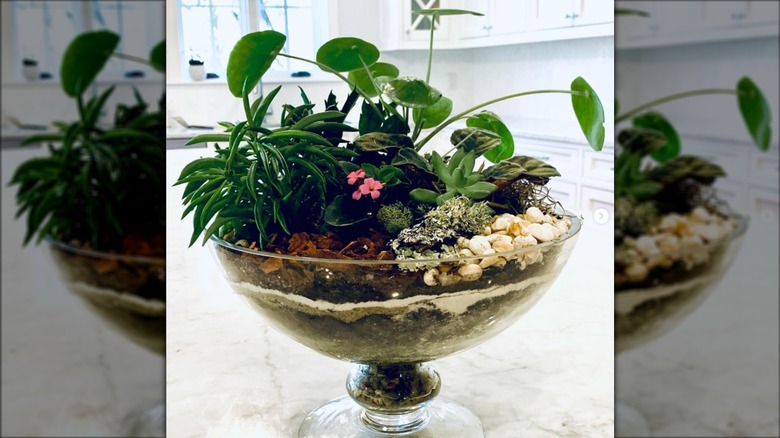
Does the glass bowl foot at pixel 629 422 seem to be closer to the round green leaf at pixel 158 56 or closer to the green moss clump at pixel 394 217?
the green moss clump at pixel 394 217

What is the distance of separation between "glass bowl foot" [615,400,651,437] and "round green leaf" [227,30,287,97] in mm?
363

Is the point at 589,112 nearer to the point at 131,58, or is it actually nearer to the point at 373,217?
the point at 373,217

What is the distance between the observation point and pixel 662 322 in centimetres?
42

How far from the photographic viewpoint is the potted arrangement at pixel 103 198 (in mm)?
344

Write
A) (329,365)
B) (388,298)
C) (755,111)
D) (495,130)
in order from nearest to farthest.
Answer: (755,111) < (388,298) < (495,130) < (329,365)

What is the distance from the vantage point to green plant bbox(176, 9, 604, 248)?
1.43 ft

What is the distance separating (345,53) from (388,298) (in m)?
0.19

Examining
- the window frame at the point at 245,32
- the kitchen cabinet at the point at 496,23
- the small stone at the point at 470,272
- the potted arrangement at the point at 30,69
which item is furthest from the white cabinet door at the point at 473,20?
the potted arrangement at the point at 30,69

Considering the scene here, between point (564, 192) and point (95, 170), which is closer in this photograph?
point (95, 170)

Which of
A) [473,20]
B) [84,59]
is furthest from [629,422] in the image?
[84,59]

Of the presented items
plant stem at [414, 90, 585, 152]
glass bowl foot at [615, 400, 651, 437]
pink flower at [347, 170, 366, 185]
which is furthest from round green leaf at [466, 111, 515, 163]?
glass bowl foot at [615, 400, 651, 437]

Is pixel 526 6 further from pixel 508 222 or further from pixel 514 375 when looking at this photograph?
pixel 514 375

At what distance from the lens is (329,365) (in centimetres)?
63

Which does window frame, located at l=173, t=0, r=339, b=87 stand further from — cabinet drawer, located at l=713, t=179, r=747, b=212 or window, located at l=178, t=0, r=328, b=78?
cabinet drawer, located at l=713, t=179, r=747, b=212
